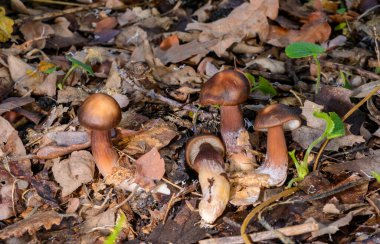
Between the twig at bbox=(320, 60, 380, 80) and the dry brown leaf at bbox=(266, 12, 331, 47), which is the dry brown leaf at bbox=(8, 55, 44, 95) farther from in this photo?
the twig at bbox=(320, 60, 380, 80)

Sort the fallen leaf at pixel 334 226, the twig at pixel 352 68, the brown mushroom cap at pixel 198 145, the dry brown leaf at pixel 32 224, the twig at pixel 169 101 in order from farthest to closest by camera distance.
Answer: the twig at pixel 352 68 < the twig at pixel 169 101 < the brown mushroom cap at pixel 198 145 < the dry brown leaf at pixel 32 224 < the fallen leaf at pixel 334 226

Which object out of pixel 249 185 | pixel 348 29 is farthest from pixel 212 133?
pixel 348 29

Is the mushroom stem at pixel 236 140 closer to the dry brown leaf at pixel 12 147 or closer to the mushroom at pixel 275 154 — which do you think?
Result: the mushroom at pixel 275 154

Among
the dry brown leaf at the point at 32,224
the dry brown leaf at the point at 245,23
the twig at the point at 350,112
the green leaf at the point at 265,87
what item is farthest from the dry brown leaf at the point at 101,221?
the dry brown leaf at the point at 245,23

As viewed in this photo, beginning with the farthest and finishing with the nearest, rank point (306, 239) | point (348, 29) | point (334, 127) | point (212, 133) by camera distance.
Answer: point (348, 29), point (212, 133), point (334, 127), point (306, 239)

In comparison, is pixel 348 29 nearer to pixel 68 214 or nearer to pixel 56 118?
pixel 56 118

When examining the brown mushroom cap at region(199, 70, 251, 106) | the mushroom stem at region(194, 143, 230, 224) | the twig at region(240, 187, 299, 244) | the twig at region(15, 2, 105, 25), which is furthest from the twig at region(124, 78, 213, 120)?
the twig at region(15, 2, 105, 25)

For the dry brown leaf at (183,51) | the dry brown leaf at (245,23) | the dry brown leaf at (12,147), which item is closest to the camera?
the dry brown leaf at (12,147)
